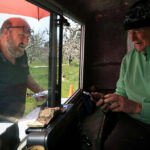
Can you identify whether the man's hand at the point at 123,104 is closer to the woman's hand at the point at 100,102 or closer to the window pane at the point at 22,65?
the woman's hand at the point at 100,102

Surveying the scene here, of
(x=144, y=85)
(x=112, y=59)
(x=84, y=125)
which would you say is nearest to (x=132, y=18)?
(x=144, y=85)

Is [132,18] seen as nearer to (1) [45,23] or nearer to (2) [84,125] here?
(1) [45,23]

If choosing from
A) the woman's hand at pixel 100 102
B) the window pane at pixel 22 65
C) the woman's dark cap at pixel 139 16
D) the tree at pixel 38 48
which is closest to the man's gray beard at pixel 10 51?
the window pane at pixel 22 65

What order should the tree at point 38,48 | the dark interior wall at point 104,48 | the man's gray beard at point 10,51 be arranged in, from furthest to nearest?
the dark interior wall at point 104,48
the tree at point 38,48
the man's gray beard at point 10,51

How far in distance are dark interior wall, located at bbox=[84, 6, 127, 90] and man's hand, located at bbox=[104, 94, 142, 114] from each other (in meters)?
2.78

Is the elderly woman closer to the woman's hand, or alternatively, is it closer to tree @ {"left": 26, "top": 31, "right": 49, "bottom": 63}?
the woman's hand

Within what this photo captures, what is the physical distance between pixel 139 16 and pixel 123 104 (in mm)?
601

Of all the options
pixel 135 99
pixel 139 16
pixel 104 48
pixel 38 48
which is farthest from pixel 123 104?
pixel 104 48

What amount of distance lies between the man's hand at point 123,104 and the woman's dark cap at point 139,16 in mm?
511

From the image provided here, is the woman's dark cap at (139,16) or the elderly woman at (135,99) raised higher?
the woman's dark cap at (139,16)

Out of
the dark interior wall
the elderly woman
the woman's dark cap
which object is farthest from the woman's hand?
the dark interior wall

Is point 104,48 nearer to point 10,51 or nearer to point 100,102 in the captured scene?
point 100,102

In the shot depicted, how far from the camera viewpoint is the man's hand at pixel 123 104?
3.77 feet

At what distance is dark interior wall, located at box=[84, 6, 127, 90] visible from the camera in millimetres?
4020
